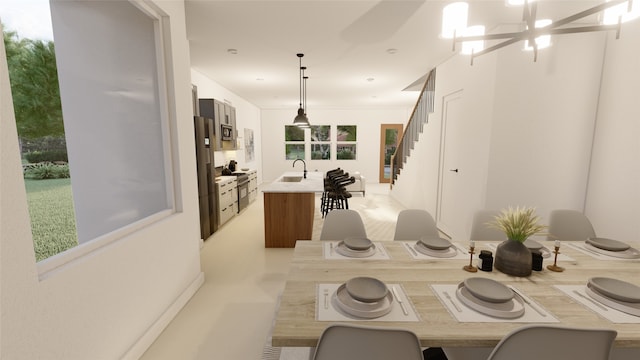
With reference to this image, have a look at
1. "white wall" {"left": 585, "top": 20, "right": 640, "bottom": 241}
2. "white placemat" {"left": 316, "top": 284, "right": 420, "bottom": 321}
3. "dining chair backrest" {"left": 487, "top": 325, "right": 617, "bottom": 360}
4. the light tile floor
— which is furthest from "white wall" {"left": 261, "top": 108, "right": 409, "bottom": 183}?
"dining chair backrest" {"left": 487, "top": 325, "right": 617, "bottom": 360}

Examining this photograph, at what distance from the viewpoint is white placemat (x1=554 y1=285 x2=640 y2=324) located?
1.12m

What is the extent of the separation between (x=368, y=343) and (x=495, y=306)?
633 millimetres

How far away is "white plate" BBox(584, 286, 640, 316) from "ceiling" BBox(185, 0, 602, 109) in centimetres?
265

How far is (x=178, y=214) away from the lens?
8.34 feet

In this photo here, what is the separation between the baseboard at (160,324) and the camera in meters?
1.90

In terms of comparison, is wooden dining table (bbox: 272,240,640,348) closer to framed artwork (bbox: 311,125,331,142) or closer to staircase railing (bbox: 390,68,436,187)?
staircase railing (bbox: 390,68,436,187)

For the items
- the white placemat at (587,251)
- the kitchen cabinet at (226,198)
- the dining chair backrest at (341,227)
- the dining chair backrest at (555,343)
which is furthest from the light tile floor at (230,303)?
the white placemat at (587,251)

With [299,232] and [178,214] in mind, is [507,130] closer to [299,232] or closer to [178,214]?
[299,232]

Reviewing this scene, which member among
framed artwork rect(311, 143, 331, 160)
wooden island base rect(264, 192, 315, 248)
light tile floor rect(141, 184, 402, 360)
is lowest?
light tile floor rect(141, 184, 402, 360)

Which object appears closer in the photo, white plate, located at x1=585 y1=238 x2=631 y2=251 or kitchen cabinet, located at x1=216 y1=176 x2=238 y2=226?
white plate, located at x1=585 y1=238 x2=631 y2=251

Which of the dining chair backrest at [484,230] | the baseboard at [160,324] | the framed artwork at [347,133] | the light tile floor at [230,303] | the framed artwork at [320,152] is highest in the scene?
the framed artwork at [347,133]

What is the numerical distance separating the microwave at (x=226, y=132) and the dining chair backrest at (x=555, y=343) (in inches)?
209

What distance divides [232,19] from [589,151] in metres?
4.39

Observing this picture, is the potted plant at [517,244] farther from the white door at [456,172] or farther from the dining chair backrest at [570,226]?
the white door at [456,172]
